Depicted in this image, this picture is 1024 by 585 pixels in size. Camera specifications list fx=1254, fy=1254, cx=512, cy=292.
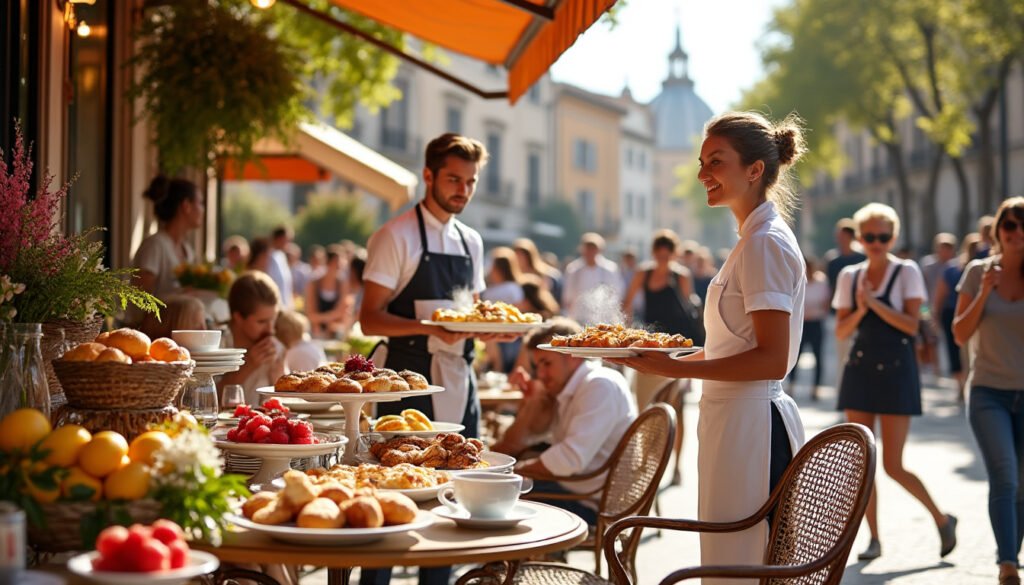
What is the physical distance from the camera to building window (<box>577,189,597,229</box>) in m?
63.8

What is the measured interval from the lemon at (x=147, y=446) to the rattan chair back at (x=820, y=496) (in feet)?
6.12

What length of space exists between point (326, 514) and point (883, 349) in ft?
18.3

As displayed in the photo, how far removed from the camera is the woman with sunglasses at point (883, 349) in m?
7.61

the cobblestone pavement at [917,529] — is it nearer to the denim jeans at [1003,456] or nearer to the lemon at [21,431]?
the denim jeans at [1003,456]

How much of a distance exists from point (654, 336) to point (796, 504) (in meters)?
0.82

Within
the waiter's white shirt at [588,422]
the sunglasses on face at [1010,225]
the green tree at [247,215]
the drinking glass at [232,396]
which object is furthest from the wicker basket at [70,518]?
the green tree at [247,215]

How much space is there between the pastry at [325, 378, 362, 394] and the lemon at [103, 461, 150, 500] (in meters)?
1.33

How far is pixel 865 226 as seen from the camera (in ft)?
26.2

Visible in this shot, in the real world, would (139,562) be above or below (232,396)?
below

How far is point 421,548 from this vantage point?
117 inches

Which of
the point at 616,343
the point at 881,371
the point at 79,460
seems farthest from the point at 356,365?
the point at 881,371

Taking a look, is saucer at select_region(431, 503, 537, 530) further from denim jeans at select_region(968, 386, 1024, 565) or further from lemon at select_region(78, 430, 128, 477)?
denim jeans at select_region(968, 386, 1024, 565)

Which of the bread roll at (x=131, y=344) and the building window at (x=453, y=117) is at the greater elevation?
the building window at (x=453, y=117)

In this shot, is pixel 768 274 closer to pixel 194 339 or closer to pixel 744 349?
pixel 744 349
